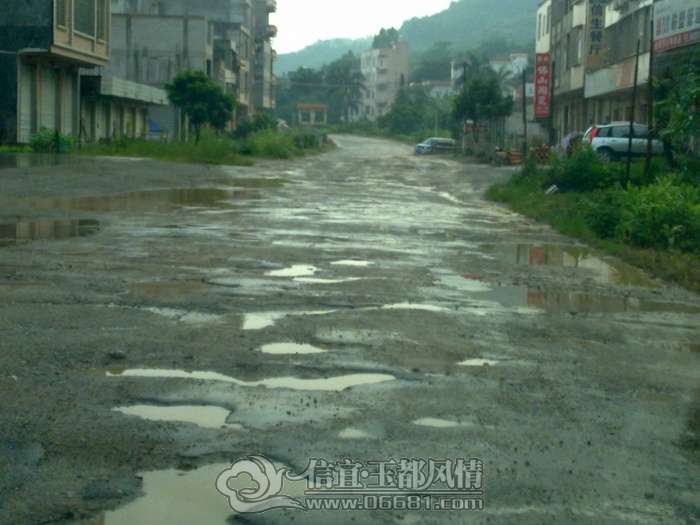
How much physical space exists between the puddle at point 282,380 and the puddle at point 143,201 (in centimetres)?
1200

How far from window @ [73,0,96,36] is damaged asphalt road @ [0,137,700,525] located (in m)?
32.3

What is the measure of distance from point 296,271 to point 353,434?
19.8 feet

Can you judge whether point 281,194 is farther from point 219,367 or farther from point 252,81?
point 252,81

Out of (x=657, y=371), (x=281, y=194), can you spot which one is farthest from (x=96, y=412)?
(x=281, y=194)

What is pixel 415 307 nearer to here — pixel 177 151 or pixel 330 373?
pixel 330 373

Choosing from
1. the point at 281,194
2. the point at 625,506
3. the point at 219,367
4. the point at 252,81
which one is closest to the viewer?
the point at 625,506

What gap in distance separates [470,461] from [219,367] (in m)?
2.22

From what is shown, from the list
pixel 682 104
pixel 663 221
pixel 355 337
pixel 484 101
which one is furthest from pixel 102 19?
pixel 355 337

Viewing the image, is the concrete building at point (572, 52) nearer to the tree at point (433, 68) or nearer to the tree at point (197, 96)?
the tree at point (197, 96)

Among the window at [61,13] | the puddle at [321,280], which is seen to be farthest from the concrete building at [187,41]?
the puddle at [321,280]

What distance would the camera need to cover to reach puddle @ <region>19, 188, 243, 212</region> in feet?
60.8

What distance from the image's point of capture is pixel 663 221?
1543 cm

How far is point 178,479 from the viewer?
4555 mm

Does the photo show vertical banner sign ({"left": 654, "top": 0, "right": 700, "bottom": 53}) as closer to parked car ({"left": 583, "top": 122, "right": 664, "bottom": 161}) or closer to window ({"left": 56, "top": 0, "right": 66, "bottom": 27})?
parked car ({"left": 583, "top": 122, "right": 664, "bottom": 161})
